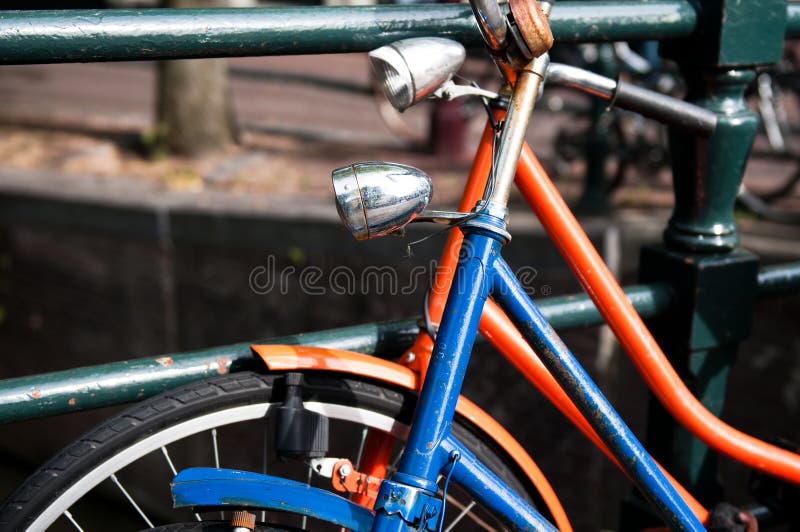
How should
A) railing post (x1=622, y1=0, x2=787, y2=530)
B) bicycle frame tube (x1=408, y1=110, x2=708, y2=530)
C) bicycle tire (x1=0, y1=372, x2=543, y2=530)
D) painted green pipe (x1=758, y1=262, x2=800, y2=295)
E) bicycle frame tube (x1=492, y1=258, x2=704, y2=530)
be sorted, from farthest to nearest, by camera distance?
painted green pipe (x1=758, y1=262, x2=800, y2=295), railing post (x1=622, y1=0, x2=787, y2=530), bicycle frame tube (x1=408, y1=110, x2=708, y2=530), bicycle frame tube (x1=492, y1=258, x2=704, y2=530), bicycle tire (x1=0, y1=372, x2=543, y2=530)

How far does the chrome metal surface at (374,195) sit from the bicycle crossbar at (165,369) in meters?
0.31

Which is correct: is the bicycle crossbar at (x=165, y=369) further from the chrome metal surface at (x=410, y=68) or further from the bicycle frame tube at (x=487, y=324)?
the chrome metal surface at (x=410, y=68)

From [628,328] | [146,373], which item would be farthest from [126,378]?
[628,328]

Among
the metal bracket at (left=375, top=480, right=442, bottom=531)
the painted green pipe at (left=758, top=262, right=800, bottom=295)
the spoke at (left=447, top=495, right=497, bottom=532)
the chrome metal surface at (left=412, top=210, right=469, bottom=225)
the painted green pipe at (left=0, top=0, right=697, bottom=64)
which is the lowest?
the spoke at (left=447, top=495, right=497, bottom=532)

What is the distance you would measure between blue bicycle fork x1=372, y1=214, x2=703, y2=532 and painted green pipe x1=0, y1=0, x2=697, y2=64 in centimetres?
40

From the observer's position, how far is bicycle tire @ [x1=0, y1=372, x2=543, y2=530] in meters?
1.14

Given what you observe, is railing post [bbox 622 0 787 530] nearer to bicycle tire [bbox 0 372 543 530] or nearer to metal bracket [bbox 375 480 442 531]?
bicycle tire [bbox 0 372 543 530]

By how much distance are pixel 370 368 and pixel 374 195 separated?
0.31 m

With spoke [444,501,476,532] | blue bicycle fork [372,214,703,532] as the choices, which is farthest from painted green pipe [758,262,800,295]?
spoke [444,501,476,532]

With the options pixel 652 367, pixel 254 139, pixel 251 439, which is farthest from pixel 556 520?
pixel 254 139

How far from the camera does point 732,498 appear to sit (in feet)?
12.5

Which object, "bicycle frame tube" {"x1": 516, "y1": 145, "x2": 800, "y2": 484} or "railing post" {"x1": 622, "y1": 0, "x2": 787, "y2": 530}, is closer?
"bicycle frame tube" {"x1": 516, "y1": 145, "x2": 800, "y2": 484}

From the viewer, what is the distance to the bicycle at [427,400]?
45.9 inches

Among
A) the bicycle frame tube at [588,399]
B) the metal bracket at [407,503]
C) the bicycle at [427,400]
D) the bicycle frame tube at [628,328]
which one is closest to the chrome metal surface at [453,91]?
the bicycle at [427,400]
